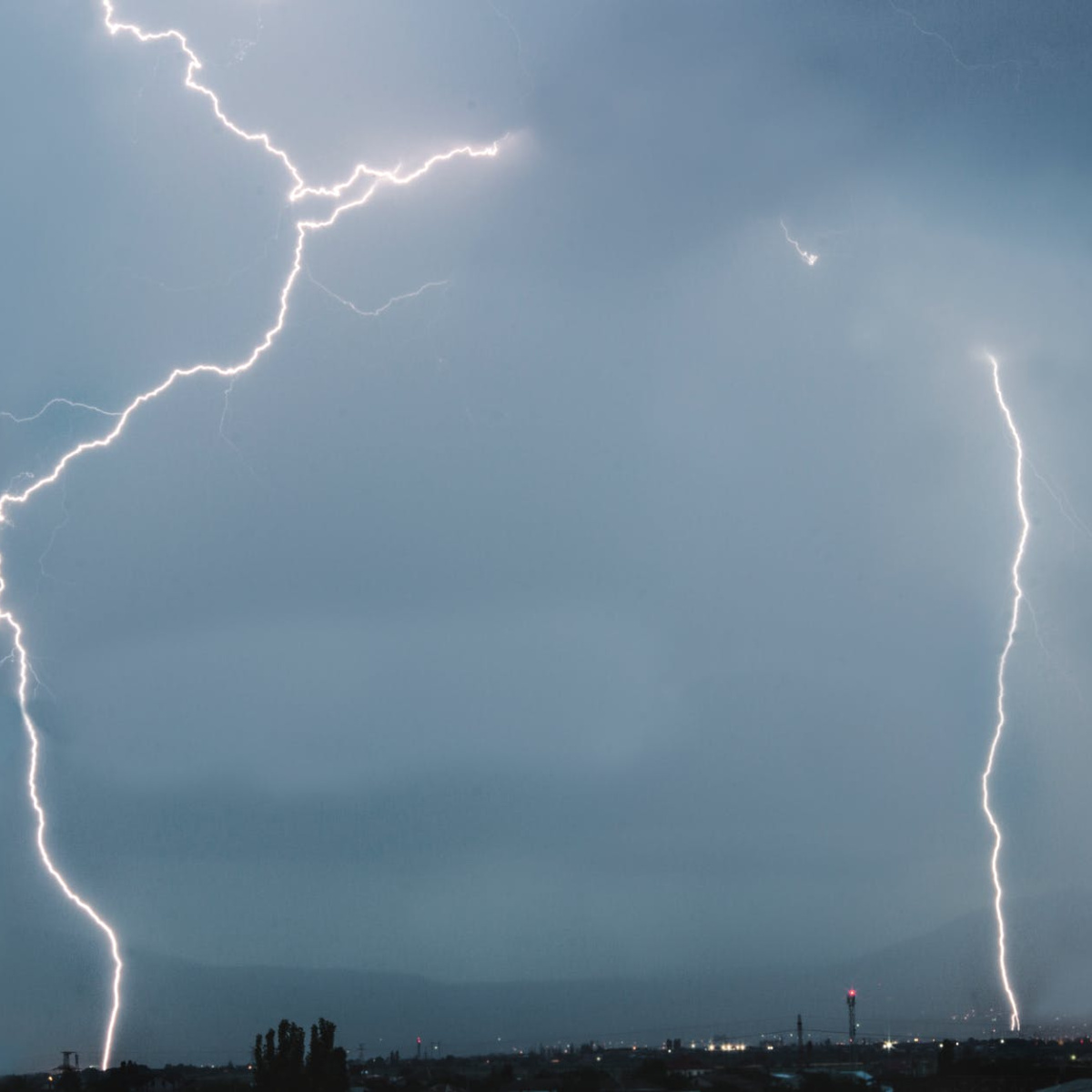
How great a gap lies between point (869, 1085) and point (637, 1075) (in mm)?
11060

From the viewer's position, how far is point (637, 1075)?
48.7 metres

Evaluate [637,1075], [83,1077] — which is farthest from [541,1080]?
[83,1077]

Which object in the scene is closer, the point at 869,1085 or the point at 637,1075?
the point at 869,1085

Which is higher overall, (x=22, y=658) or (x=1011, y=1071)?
(x=22, y=658)

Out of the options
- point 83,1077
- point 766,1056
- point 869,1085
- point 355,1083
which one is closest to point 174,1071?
point 83,1077

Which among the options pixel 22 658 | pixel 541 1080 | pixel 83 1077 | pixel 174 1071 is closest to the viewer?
pixel 22 658

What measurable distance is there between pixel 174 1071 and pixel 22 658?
47.2 meters

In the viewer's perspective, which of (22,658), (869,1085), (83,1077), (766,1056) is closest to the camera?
(22,658)

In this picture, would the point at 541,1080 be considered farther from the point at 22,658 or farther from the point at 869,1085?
the point at 22,658

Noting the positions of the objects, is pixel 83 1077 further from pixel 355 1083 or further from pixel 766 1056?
pixel 766 1056

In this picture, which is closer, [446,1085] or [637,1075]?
[446,1085]

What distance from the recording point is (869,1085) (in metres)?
40.2

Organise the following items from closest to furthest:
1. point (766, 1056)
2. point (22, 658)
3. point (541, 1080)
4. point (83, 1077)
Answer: point (22, 658)
point (541, 1080)
point (83, 1077)
point (766, 1056)

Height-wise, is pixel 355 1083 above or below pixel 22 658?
below
